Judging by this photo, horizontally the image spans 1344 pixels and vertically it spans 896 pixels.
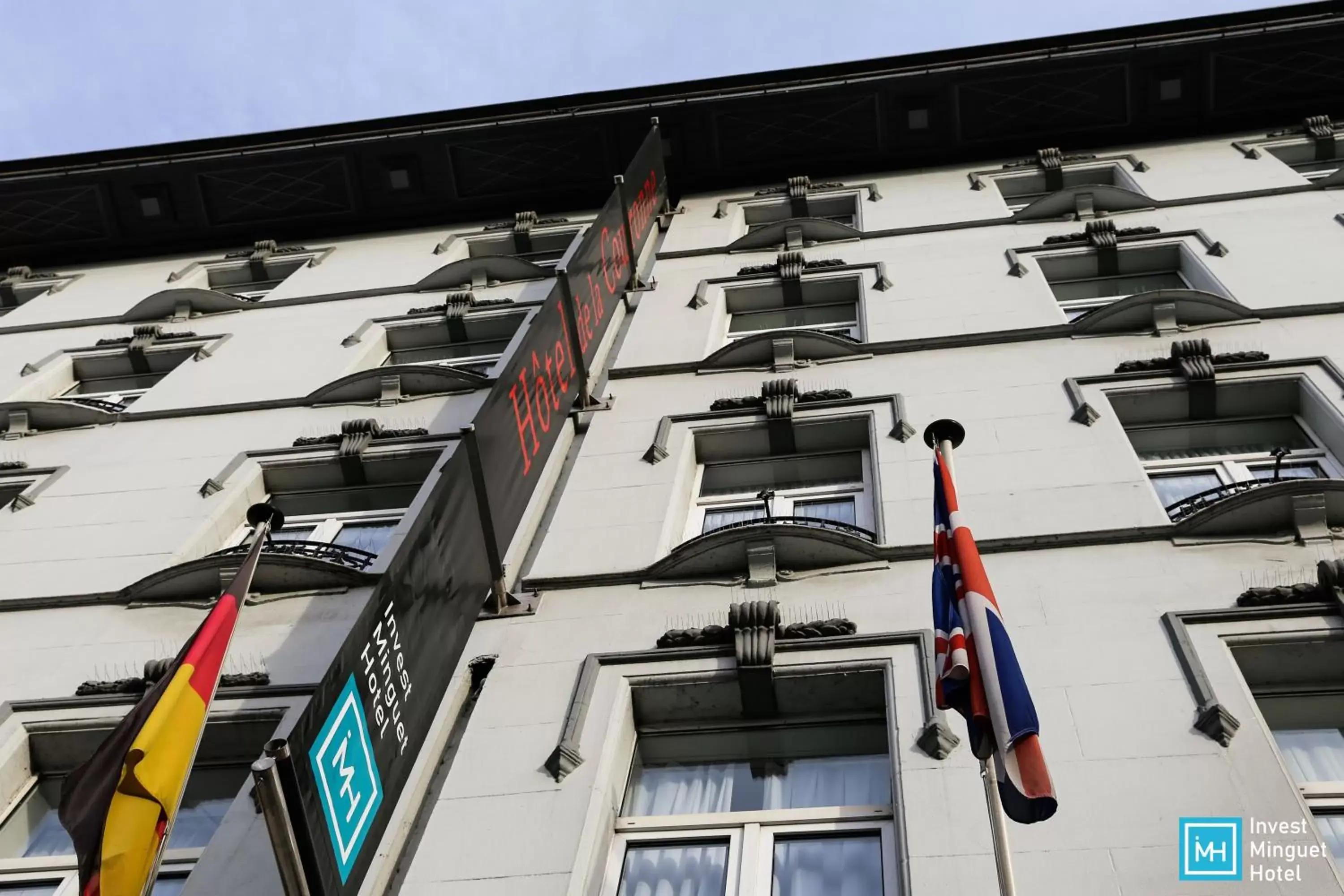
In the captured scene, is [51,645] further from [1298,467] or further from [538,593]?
[1298,467]

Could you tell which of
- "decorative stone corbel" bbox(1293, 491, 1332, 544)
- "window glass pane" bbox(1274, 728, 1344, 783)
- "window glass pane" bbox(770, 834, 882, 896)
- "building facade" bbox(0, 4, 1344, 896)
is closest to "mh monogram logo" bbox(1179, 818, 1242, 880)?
"building facade" bbox(0, 4, 1344, 896)

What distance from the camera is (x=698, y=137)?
25.4 metres

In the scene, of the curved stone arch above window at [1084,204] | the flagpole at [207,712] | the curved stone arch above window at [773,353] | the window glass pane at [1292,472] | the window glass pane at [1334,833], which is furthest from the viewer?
the curved stone arch above window at [1084,204]

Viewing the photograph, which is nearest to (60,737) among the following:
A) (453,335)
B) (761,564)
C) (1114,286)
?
(761,564)

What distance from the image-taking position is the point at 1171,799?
7.95m

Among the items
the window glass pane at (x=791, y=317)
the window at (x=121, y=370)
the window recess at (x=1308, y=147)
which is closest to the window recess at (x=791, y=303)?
the window glass pane at (x=791, y=317)

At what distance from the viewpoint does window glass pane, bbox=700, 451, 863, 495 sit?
46.3 feet

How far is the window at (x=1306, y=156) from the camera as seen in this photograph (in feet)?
72.2

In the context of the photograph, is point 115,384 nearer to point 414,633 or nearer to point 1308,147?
point 414,633

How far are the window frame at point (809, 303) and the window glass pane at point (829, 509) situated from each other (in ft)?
16.3

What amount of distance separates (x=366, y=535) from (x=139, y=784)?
823 centimetres

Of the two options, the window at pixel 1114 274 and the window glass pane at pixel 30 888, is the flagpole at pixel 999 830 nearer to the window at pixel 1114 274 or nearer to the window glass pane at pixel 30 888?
the window glass pane at pixel 30 888

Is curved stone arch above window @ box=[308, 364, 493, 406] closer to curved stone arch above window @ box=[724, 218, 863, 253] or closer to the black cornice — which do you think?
curved stone arch above window @ box=[724, 218, 863, 253]

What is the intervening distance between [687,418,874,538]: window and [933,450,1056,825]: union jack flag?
535 cm
